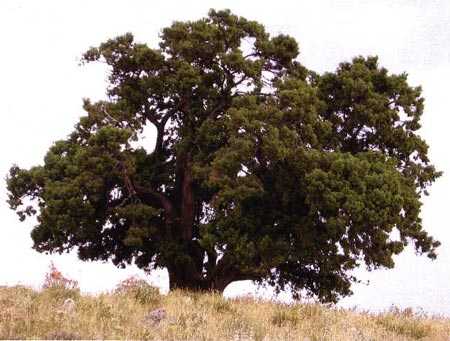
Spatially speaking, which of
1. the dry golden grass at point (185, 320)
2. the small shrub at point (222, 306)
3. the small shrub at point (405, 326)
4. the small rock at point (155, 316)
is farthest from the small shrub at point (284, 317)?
the small rock at point (155, 316)

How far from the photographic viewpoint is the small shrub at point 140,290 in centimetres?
1848

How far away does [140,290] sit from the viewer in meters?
19.2

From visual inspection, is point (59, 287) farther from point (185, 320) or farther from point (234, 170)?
point (234, 170)

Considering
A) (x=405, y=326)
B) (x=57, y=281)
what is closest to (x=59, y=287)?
(x=57, y=281)

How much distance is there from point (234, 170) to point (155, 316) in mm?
11935

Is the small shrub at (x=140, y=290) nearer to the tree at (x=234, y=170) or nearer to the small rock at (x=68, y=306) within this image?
the small rock at (x=68, y=306)

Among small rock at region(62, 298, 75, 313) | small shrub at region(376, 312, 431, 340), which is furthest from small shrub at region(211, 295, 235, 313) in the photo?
small shrub at region(376, 312, 431, 340)

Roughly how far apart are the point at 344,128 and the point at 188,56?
25.5ft

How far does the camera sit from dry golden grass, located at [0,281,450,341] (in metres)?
14.0

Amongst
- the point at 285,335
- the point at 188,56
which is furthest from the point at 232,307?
the point at 188,56

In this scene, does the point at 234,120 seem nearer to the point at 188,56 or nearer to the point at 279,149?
the point at 279,149

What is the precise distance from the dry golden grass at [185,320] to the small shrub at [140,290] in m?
0.03

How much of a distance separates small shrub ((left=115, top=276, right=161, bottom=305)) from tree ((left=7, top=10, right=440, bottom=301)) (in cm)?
770

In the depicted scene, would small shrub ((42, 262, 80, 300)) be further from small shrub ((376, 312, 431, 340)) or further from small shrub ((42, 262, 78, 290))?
small shrub ((376, 312, 431, 340))
